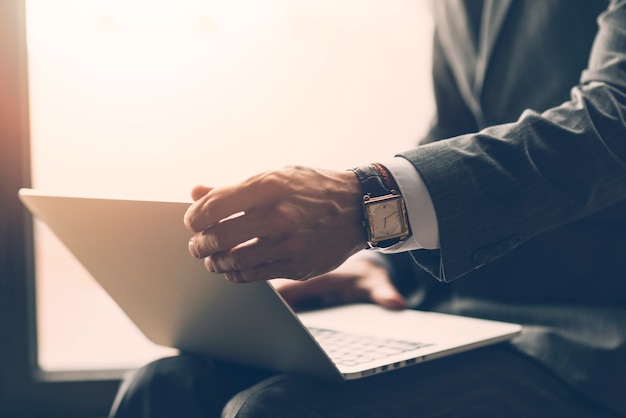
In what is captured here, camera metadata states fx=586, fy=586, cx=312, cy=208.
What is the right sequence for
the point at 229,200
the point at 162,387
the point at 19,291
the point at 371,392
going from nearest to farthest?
1. the point at 229,200
2. the point at 371,392
3. the point at 162,387
4. the point at 19,291

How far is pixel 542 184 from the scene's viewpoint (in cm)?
66

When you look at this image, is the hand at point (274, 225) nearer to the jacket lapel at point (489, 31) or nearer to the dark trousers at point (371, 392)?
the dark trousers at point (371, 392)

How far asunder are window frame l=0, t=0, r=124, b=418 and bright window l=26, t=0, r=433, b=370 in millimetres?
34

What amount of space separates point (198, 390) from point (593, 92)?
0.61 meters

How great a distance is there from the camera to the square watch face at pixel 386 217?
615 millimetres

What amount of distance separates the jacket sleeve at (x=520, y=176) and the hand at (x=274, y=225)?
0.11 meters

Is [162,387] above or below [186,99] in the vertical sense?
below

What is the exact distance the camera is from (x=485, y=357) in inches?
29.3

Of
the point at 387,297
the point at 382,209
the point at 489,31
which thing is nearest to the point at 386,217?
the point at 382,209

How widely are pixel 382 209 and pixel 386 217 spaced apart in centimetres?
1

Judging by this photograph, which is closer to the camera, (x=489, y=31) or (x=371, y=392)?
(x=371, y=392)

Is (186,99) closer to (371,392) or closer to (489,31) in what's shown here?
(489,31)

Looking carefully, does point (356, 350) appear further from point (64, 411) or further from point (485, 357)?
point (64, 411)

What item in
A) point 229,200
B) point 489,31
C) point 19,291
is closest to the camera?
point 229,200
